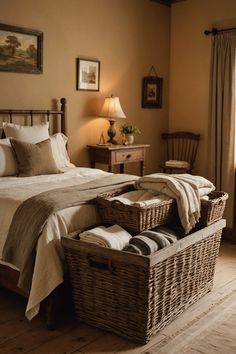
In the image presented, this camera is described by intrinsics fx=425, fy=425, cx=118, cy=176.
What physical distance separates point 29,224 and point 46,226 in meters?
0.11

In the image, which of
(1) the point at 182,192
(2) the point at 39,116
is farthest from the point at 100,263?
(2) the point at 39,116

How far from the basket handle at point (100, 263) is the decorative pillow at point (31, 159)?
1152mm

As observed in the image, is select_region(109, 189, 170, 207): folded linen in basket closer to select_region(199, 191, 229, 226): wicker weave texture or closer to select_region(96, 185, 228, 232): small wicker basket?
select_region(96, 185, 228, 232): small wicker basket

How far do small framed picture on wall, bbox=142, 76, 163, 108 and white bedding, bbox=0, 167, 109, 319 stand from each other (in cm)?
230

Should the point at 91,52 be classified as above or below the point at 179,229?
above

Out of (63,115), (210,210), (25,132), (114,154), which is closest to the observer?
(210,210)

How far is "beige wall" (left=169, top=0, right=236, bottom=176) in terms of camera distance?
15.8 feet

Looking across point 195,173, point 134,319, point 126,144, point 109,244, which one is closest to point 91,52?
point 126,144

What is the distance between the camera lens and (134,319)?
2.39 metres

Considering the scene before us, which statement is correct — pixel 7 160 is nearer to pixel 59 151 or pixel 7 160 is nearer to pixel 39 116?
pixel 59 151

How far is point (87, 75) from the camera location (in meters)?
4.42

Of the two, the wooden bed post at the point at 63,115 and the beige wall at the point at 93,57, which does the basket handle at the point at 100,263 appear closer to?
the beige wall at the point at 93,57

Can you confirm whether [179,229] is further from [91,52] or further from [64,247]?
[91,52]

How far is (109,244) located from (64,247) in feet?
0.93
